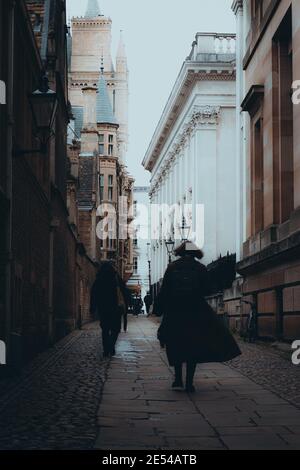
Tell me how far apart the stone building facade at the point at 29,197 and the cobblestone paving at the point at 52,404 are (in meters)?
0.63

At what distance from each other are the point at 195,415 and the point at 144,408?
75 centimetres

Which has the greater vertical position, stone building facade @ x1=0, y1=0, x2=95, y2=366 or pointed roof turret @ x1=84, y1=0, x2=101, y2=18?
pointed roof turret @ x1=84, y1=0, x2=101, y2=18

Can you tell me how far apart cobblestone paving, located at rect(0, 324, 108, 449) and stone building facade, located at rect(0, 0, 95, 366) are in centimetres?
63

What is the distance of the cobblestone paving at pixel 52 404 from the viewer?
23.5 ft

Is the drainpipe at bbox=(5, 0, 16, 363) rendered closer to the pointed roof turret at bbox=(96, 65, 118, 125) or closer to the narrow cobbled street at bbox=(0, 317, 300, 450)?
the narrow cobbled street at bbox=(0, 317, 300, 450)

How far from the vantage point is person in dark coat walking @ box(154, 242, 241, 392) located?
10961mm

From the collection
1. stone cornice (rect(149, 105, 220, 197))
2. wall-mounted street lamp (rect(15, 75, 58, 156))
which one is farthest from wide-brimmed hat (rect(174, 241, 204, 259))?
stone cornice (rect(149, 105, 220, 197))

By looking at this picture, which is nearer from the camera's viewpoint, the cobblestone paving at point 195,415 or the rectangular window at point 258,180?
the cobblestone paving at point 195,415

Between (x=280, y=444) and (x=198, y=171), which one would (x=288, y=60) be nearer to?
(x=280, y=444)

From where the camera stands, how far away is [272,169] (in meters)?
22.6

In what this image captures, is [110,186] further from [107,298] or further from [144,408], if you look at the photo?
[144,408]

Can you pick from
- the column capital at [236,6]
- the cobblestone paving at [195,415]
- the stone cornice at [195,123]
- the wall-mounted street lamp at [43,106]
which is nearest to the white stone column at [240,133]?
the column capital at [236,6]

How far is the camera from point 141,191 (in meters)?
153

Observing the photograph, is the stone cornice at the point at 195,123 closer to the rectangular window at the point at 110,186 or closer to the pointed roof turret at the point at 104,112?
the pointed roof turret at the point at 104,112
